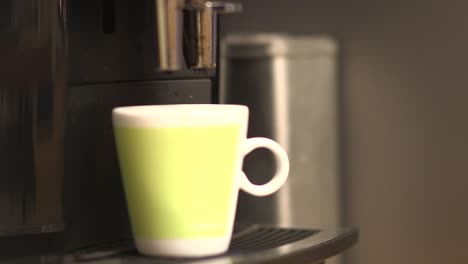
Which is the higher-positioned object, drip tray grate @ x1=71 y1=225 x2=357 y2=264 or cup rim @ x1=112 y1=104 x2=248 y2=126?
cup rim @ x1=112 y1=104 x2=248 y2=126

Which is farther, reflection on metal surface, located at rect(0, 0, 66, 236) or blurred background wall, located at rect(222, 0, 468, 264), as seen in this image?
blurred background wall, located at rect(222, 0, 468, 264)

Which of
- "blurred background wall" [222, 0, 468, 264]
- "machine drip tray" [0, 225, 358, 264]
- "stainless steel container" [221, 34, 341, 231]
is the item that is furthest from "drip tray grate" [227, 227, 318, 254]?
"blurred background wall" [222, 0, 468, 264]

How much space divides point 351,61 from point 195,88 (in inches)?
36.6

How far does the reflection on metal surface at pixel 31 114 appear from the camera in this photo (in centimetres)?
55

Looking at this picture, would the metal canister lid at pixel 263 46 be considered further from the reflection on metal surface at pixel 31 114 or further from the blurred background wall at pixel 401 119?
the reflection on metal surface at pixel 31 114

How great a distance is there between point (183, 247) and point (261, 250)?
5 cm

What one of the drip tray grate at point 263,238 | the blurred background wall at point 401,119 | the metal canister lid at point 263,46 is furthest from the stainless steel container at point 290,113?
the drip tray grate at point 263,238

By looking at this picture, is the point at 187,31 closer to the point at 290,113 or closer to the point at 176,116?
the point at 176,116

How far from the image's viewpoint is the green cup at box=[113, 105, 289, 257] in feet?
1.79

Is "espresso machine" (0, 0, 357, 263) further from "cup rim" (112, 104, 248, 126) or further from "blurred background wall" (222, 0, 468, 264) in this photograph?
"blurred background wall" (222, 0, 468, 264)

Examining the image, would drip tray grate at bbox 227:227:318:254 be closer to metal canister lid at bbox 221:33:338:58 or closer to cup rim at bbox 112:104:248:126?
cup rim at bbox 112:104:248:126

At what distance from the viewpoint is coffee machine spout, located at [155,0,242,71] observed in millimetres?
554

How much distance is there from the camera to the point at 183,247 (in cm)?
56

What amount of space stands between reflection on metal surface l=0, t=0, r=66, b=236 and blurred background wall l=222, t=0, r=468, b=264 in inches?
40.4
